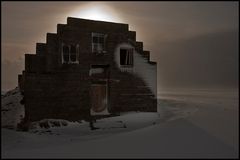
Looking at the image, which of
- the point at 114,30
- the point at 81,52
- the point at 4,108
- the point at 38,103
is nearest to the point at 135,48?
the point at 114,30

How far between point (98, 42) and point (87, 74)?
9.40 feet

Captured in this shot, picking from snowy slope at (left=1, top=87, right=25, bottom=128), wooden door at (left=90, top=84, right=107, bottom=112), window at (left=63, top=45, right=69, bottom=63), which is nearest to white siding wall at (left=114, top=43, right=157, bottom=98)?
wooden door at (left=90, top=84, right=107, bottom=112)

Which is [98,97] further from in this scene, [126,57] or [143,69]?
[143,69]

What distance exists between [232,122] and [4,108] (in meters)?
15.8

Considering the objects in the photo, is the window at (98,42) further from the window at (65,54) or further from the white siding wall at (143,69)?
the window at (65,54)

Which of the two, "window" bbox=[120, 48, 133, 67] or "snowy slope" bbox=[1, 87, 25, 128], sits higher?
"window" bbox=[120, 48, 133, 67]

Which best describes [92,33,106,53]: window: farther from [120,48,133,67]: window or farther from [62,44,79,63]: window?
[120,48,133,67]: window

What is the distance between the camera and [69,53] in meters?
22.9

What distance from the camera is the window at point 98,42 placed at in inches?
942

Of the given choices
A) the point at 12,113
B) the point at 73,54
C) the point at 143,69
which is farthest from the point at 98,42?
the point at 12,113

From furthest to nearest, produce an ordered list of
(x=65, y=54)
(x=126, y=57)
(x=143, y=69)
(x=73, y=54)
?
1. (x=143, y=69)
2. (x=126, y=57)
3. (x=73, y=54)
4. (x=65, y=54)

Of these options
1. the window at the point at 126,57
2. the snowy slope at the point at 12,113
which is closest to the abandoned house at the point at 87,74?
the window at the point at 126,57

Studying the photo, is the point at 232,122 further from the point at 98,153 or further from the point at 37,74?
the point at 37,74

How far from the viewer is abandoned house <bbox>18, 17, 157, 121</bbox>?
A: 2141cm
